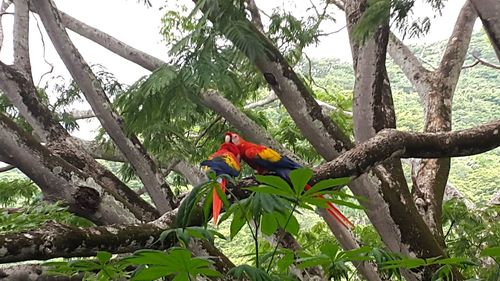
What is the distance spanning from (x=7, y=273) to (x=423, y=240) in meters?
1.46

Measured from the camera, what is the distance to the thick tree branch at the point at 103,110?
231 cm

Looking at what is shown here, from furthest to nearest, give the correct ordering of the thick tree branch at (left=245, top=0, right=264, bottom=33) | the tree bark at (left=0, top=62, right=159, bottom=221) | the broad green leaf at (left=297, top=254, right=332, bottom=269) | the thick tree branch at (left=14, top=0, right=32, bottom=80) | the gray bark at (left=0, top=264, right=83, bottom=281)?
the thick tree branch at (left=245, top=0, right=264, bottom=33) → the thick tree branch at (left=14, top=0, right=32, bottom=80) → the tree bark at (left=0, top=62, right=159, bottom=221) → the gray bark at (left=0, top=264, right=83, bottom=281) → the broad green leaf at (left=297, top=254, right=332, bottom=269)

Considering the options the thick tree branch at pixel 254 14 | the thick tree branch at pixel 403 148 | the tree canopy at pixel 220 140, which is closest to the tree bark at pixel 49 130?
the tree canopy at pixel 220 140

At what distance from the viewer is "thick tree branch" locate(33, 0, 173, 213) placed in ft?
7.59

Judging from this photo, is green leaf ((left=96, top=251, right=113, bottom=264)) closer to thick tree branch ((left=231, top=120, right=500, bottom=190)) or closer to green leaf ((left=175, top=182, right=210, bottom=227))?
green leaf ((left=175, top=182, right=210, bottom=227))

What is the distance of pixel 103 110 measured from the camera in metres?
2.33

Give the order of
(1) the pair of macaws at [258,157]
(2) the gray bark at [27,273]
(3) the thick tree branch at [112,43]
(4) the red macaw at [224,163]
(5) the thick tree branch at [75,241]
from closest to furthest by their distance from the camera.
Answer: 1. (5) the thick tree branch at [75,241]
2. (2) the gray bark at [27,273]
3. (4) the red macaw at [224,163]
4. (1) the pair of macaws at [258,157]
5. (3) the thick tree branch at [112,43]

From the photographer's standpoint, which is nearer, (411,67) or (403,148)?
(403,148)

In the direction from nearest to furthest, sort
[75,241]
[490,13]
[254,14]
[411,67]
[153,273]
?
1. [153,273]
2. [75,241]
3. [490,13]
4. [254,14]
5. [411,67]

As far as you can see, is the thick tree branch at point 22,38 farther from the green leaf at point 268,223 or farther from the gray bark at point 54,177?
the green leaf at point 268,223

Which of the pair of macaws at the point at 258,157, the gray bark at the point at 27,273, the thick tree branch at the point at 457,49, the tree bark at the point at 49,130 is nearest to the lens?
the gray bark at the point at 27,273

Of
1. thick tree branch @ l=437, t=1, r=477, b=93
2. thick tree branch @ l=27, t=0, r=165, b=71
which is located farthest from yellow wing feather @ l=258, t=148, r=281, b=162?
thick tree branch @ l=437, t=1, r=477, b=93

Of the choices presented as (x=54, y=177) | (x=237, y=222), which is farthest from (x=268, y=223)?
(x=54, y=177)

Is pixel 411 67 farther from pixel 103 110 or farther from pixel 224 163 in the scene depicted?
pixel 224 163
